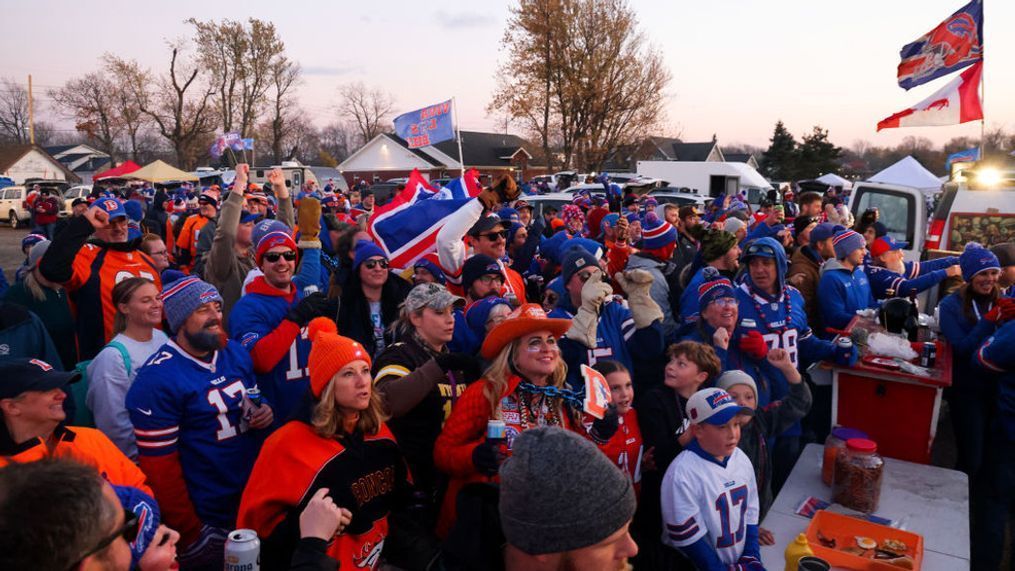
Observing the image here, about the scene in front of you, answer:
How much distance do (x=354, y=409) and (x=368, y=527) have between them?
499 mm

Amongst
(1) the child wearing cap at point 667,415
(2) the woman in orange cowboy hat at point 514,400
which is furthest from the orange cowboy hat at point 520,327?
(1) the child wearing cap at point 667,415

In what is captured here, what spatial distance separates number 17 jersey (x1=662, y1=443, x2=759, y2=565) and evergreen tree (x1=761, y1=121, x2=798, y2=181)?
2099 inches

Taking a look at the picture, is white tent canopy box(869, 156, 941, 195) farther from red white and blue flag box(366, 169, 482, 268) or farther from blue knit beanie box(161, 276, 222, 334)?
blue knit beanie box(161, 276, 222, 334)

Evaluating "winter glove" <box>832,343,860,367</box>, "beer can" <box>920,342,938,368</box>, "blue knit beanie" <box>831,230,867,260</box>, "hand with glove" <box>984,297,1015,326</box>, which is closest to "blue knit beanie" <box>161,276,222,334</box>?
"winter glove" <box>832,343,860,367</box>

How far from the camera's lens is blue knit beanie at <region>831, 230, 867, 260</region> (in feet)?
19.8

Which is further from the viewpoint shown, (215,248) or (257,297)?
(215,248)

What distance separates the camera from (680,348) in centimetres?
386

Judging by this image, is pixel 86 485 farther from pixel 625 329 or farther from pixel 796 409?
pixel 796 409

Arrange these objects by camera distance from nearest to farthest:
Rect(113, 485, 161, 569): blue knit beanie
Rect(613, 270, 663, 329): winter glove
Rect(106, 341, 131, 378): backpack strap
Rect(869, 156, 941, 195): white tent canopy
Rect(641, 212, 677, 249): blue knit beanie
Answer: Rect(113, 485, 161, 569): blue knit beanie, Rect(106, 341, 131, 378): backpack strap, Rect(613, 270, 663, 329): winter glove, Rect(641, 212, 677, 249): blue knit beanie, Rect(869, 156, 941, 195): white tent canopy

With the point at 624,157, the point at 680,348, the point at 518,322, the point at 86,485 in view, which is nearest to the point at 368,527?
the point at 518,322

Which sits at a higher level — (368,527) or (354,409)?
(354,409)

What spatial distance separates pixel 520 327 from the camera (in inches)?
124

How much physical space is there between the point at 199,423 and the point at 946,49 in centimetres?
1206

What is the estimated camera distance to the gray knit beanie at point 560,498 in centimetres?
159
